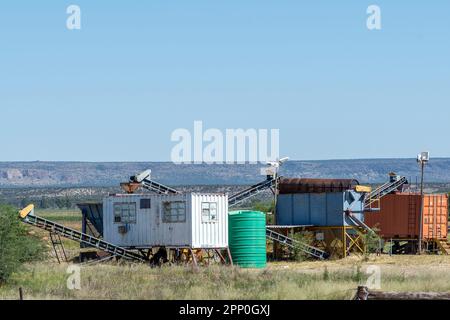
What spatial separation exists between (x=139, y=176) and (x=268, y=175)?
29.3ft

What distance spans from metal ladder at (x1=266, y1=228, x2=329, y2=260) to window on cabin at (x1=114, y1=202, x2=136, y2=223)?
766cm

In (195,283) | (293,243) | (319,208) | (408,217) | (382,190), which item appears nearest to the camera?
(195,283)

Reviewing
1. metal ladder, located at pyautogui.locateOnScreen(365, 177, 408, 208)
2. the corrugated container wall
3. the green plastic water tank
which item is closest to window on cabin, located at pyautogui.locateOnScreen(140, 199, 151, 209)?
the green plastic water tank

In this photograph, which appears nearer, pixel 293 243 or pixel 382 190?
pixel 293 243

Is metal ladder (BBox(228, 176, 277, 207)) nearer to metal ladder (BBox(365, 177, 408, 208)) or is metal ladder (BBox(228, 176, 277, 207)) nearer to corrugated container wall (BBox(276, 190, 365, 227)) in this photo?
corrugated container wall (BBox(276, 190, 365, 227))

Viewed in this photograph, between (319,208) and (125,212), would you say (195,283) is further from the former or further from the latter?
(319,208)

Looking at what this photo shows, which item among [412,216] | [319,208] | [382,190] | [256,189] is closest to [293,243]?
[319,208]

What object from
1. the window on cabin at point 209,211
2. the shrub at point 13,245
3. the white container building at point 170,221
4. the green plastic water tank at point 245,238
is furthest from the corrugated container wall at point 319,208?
the shrub at point 13,245

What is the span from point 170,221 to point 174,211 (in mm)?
460

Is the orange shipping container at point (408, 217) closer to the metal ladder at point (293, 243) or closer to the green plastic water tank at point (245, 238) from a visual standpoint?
the metal ladder at point (293, 243)

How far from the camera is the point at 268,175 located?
5628cm

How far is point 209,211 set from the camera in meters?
45.6

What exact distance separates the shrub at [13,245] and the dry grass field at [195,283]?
1.55 ft
